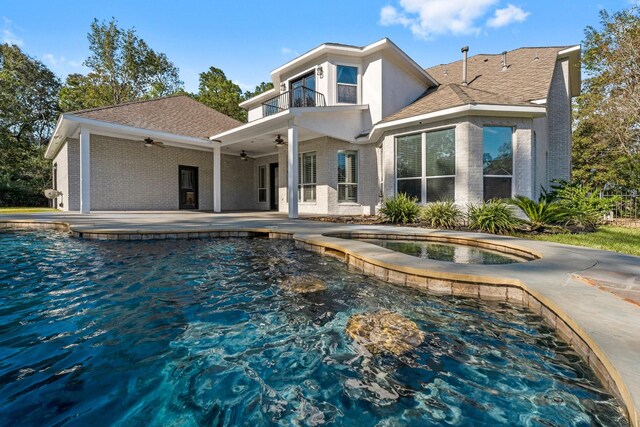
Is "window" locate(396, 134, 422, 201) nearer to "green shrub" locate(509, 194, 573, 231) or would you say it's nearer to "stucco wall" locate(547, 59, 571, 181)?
"green shrub" locate(509, 194, 573, 231)

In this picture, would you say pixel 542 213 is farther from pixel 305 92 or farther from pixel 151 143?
pixel 151 143

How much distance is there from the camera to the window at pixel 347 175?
35.8ft

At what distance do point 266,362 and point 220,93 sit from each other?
28064mm

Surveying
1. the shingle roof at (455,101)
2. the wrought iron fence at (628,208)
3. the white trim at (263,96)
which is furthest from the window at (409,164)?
the wrought iron fence at (628,208)

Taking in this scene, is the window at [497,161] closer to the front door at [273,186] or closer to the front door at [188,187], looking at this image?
the front door at [273,186]

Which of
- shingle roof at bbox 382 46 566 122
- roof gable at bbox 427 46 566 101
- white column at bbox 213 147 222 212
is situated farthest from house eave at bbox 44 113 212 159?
roof gable at bbox 427 46 566 101

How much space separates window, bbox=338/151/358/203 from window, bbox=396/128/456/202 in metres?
2.05

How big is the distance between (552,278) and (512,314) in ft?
2.14

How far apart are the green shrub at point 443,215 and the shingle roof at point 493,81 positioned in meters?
2.54

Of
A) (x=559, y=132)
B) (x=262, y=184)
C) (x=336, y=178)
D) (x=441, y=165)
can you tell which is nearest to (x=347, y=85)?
(x=336, y=178)

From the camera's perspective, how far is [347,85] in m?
10.9

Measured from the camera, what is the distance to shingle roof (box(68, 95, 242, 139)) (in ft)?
34.7

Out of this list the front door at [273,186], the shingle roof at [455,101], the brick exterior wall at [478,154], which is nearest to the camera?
the shingle roof at [455,101]

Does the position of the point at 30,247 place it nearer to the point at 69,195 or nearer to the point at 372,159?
the point at 69,195
